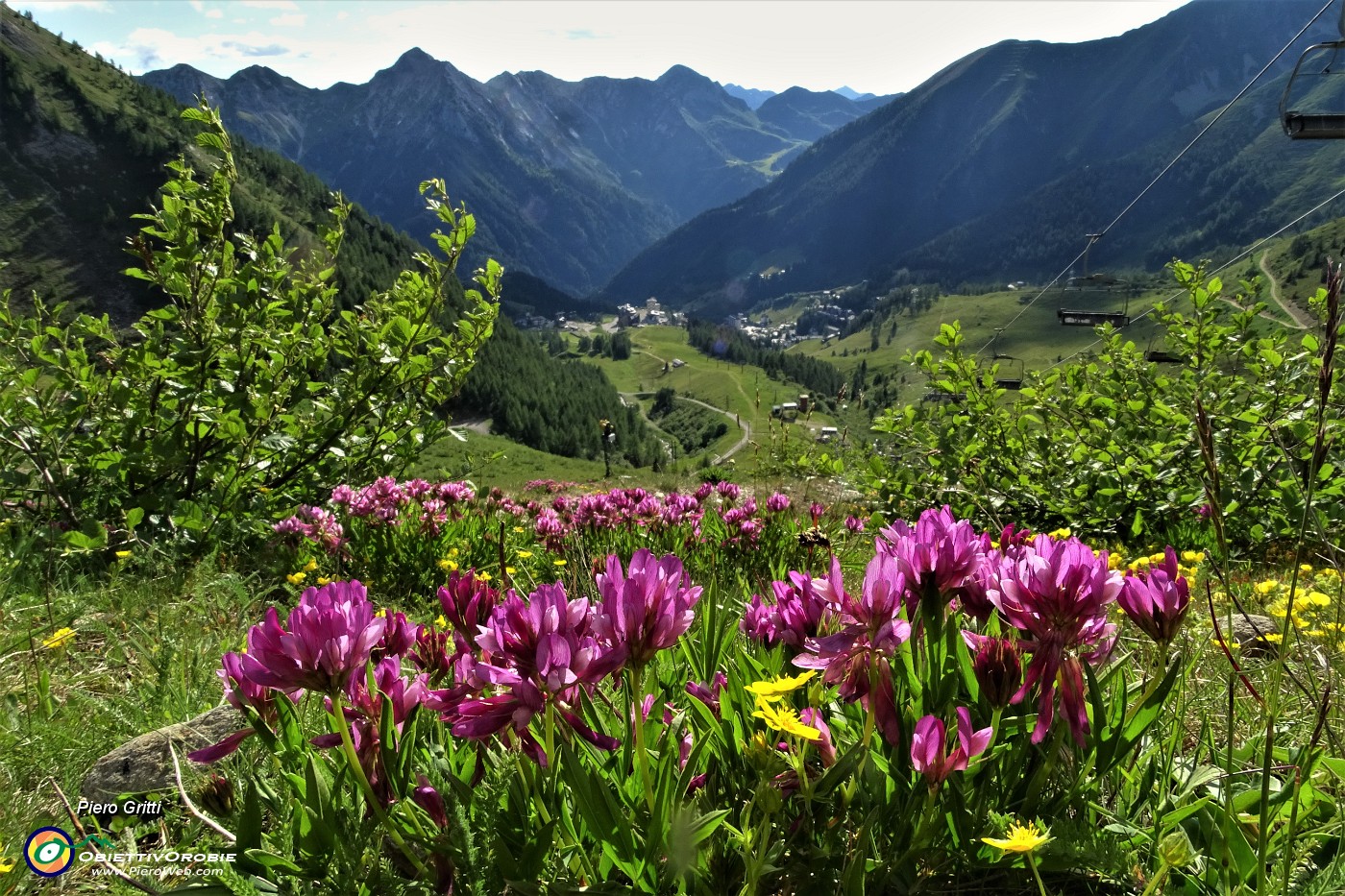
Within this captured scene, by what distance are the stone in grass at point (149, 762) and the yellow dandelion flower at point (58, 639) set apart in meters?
1.54

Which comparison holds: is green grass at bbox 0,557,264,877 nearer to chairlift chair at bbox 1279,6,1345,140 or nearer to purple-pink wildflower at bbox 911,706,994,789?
purple-pink wildflower at bbox 911,706,994,789

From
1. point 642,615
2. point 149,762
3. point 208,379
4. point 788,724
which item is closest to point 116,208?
point 208,379

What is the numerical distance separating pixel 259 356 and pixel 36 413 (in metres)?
1.67

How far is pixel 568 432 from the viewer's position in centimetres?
16062

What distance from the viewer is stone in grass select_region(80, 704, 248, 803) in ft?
8.84

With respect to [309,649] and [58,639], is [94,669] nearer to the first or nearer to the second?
[58,639]

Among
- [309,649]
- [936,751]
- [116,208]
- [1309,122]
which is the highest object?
[116,208]

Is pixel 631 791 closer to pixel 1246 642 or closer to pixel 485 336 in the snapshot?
pixel 1246 642

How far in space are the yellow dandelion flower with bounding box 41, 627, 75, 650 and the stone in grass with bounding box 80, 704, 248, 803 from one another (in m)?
1.54

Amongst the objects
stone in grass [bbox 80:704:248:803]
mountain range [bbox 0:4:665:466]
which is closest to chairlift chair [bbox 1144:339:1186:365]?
stone in grass [bbox 80:704:248:803]

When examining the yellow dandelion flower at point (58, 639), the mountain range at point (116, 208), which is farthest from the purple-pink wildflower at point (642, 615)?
the mountain range at point (116, 208)

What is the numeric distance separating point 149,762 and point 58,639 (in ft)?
6.18

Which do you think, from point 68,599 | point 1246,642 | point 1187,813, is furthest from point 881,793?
point 68,599

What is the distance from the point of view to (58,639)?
4.04 metres
